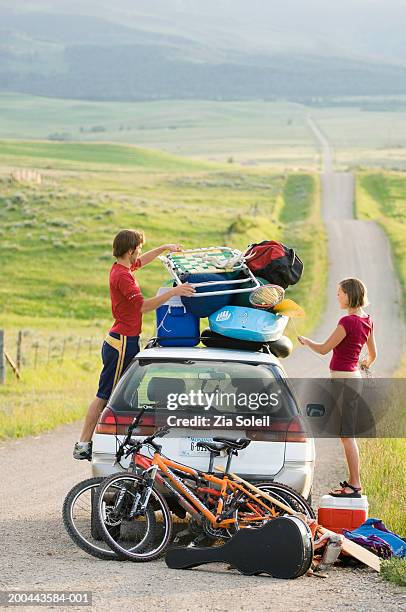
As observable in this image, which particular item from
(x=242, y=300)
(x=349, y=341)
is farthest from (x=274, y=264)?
(x=349, y=341)

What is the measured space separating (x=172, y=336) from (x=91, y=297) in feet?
124

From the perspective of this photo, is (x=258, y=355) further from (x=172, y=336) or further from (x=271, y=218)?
(x=271, y=218)

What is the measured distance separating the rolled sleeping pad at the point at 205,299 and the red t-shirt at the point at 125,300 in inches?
18.2

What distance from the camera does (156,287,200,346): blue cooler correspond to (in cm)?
954

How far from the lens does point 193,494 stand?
27.8ft

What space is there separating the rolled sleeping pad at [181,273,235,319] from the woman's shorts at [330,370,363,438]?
3.58ft

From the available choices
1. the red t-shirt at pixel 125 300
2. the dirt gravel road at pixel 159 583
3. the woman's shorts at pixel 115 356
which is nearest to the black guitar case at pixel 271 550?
the dirt gravel road at pixel 159 583

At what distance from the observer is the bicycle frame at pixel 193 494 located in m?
8.34

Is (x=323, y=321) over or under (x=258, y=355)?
under

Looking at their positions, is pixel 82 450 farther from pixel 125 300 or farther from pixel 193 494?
pixel 193 494

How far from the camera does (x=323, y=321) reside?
40.8 metres

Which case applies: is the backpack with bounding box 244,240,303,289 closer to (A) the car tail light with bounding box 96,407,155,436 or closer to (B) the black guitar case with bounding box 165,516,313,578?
(A) the car tail light with bounding box 96,407,155,436

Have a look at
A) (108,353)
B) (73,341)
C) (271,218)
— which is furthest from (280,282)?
A: (271,218)

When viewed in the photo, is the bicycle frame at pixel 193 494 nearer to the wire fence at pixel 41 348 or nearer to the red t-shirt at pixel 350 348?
the red t-shirt at pixel 350 348
